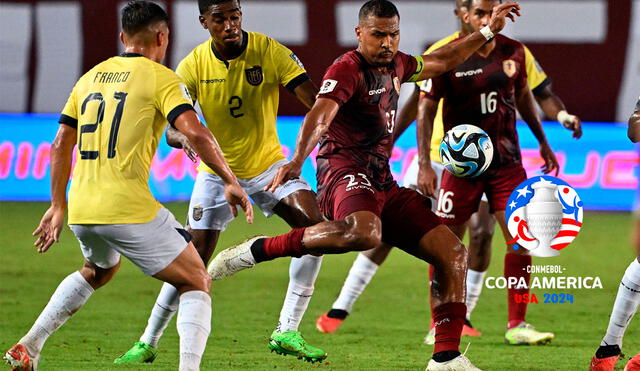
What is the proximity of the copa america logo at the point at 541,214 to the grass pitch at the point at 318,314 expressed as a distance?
65cm

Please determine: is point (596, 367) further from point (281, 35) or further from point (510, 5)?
point (281, 35)

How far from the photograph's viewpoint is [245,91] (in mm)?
6648

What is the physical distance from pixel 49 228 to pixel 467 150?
3.02m

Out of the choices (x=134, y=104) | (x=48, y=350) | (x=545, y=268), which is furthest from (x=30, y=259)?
(x=134, y=104)

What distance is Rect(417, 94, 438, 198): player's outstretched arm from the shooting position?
6906mm

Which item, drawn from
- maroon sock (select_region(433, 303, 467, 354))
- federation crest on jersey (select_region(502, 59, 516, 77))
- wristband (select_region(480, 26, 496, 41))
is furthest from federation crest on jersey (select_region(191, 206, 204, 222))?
federation crest on jersey (select_region(502, 59, 516, 77))

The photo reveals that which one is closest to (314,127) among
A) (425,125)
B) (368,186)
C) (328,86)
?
(328,86)

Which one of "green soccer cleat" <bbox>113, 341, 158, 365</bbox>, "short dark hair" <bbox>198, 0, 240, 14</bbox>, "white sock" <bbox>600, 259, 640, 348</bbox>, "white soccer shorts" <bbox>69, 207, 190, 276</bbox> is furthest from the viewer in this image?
"short dark hair" <bbox>198, 0, 240, 14</bbox>

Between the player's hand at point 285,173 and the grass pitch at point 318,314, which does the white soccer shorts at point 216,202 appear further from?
the player's hand at point 285,173

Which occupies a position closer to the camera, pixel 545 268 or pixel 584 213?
pixel 545 268

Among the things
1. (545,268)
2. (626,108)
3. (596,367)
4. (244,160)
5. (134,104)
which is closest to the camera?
(134,104)

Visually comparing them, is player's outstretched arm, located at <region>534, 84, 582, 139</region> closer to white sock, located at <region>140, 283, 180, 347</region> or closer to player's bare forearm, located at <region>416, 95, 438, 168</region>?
player's bare forearm, located at <region>416, 95, 438, 168</region>

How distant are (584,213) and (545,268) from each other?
467cm

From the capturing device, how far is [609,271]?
34.2 ft
